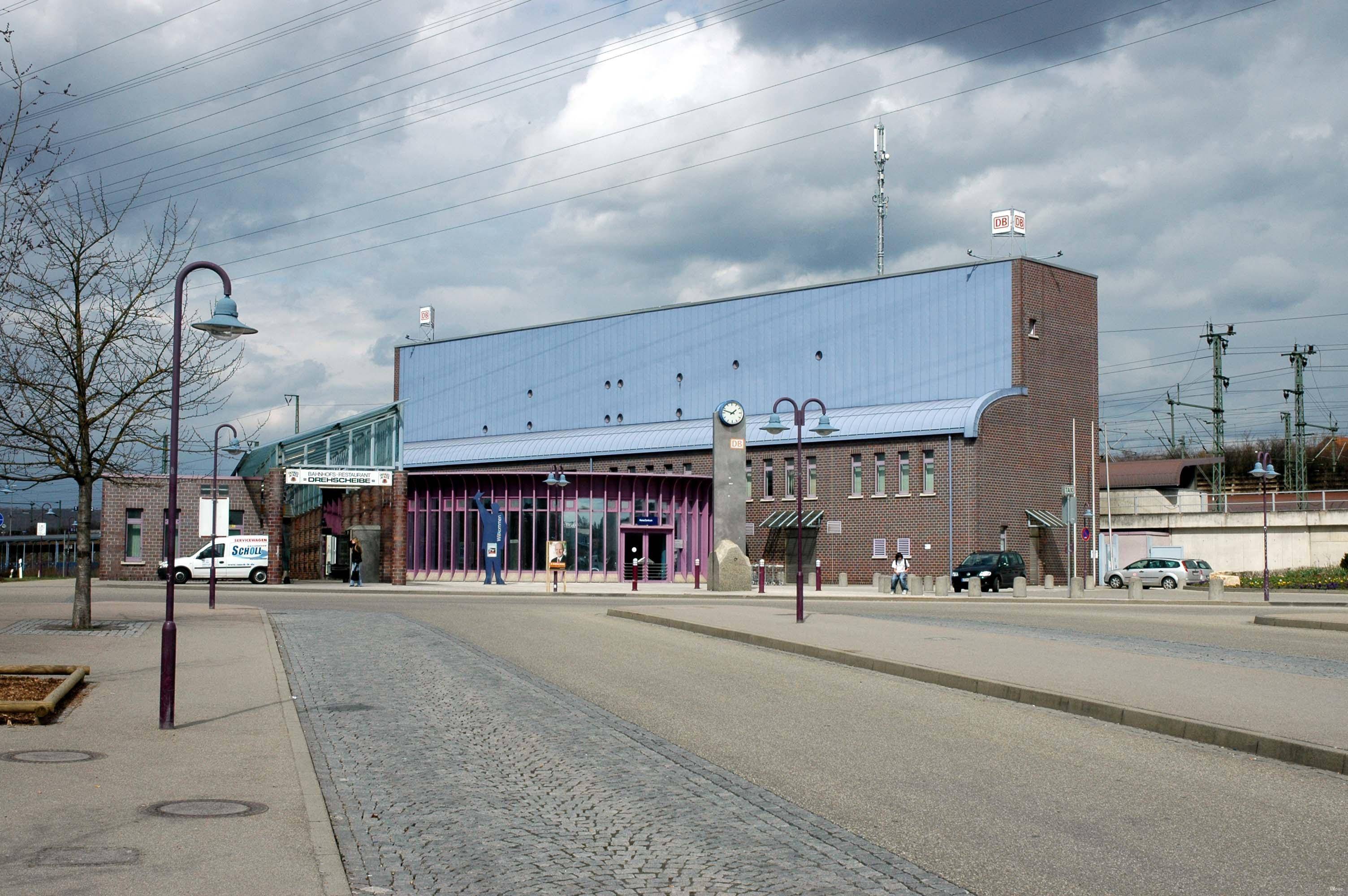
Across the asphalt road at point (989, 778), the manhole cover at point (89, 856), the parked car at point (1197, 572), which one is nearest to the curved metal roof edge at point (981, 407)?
the parked car at point (1197, 572)

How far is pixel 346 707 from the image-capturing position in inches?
529

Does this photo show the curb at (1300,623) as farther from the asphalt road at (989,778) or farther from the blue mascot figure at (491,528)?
the blue mascot figure at (491,528)

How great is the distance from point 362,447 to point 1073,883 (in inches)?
2116

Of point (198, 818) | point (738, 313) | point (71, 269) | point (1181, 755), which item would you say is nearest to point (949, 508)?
point (738, 313)

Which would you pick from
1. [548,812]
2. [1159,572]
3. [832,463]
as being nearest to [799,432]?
[548,812]

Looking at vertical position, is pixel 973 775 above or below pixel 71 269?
below

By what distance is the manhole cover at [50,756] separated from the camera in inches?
376

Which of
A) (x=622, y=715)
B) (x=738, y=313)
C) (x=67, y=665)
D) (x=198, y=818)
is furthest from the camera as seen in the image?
(x=738, y=313)

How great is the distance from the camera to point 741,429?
2201 inches

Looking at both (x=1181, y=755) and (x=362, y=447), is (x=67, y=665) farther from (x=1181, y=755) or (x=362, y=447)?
(x=362, y=447)

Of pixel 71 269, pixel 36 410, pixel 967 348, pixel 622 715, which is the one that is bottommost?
pixel 622 715

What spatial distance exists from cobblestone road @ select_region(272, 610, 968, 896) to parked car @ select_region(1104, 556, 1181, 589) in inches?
1957

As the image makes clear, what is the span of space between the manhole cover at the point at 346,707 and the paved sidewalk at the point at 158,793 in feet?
1.27

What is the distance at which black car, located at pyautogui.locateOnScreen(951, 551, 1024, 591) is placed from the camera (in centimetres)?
5222
